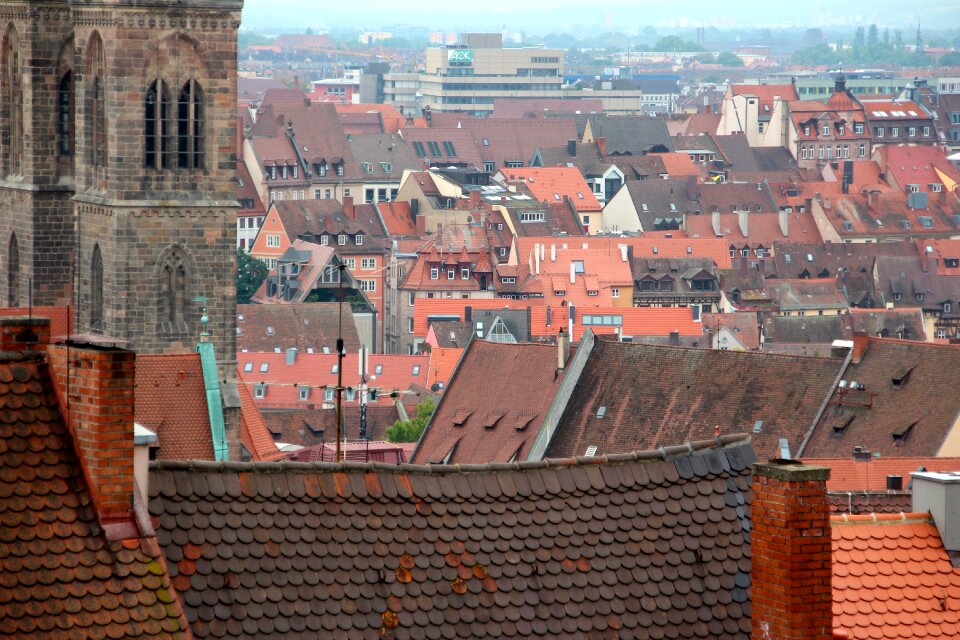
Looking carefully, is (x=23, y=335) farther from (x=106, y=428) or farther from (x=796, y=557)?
(x=796, y=557)

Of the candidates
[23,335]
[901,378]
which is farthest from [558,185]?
[23,335]

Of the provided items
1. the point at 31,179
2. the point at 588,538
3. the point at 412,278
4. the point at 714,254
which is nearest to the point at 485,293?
the point at 412,278

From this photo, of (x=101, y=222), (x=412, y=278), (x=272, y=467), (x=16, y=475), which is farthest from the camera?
(x=412, y=278)

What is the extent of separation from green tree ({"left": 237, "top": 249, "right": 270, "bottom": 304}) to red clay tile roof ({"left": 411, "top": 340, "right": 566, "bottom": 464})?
82594mm

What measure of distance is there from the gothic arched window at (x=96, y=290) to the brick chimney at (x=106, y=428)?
135 ft

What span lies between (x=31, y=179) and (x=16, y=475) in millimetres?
44326

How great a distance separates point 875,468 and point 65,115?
22.9 metres

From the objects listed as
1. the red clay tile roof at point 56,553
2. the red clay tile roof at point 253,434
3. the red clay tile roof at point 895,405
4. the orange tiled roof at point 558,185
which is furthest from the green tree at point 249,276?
the red clay tile roof at point 56,553

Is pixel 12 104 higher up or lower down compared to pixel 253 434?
higher up

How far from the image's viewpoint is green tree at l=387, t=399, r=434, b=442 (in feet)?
291

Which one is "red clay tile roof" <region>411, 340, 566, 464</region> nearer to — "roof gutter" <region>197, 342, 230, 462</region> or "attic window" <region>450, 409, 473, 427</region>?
"attic window" <region>450, 409, 473, 427</region>

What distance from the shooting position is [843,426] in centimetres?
5659

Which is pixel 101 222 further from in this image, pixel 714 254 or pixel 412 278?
pixel 714 254

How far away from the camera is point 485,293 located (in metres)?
143
